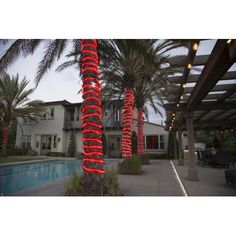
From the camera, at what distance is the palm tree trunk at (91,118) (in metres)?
4.78

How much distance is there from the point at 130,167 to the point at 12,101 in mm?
15596

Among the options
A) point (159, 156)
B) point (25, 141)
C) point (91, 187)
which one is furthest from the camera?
point (25, 141)

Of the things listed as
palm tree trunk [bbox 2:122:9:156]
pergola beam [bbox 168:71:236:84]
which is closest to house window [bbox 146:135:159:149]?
palm tree trunk [bbox 2:122:9:156]

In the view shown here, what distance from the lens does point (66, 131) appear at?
24.8 meters

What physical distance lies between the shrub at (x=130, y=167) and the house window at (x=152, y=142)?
42.9 feet

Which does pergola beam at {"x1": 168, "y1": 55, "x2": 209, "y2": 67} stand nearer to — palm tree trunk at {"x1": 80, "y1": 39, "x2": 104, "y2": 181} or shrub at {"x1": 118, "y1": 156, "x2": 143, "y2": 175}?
palm tree trunk at {"x1": 80, "y1": 39, "x2": 104, "y2": 181}

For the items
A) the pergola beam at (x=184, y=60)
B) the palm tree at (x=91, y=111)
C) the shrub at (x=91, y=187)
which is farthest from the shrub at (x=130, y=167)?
the pergola beam at (x=184, y=60)

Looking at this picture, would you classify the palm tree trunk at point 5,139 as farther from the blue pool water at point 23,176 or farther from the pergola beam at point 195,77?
the pergola beam at point 195,77

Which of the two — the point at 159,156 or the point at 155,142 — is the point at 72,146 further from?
the point at 159,156

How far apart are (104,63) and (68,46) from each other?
199 centimetres

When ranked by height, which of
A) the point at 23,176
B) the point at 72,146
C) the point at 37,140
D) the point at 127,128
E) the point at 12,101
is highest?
the point at 12,101

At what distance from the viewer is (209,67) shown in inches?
184

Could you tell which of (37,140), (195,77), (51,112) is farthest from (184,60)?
(37,140)
